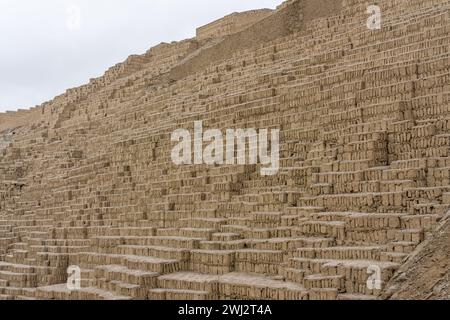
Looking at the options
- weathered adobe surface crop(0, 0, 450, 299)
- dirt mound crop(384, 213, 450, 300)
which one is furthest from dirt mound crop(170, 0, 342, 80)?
dirt mound crop(384, 213, 450, 300)

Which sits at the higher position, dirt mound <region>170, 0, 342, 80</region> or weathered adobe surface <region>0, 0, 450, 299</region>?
dirt mound <region>170, 0, 342, 80</region>

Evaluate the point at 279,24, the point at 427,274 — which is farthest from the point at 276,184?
the point at 279,24

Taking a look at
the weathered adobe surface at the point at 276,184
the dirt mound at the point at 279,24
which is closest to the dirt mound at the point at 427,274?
the weathered adobe surface at the point at 276,184

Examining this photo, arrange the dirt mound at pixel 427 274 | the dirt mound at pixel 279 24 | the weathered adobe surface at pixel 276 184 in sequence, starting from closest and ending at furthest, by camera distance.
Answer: the dirt mound at pixel 427 274
the weathered adobe surface at pixel 276 184
the dirt mound at pixel 279 24

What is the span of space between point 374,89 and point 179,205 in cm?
415

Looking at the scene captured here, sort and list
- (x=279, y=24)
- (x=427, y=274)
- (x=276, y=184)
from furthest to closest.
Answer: (x=279, y=24) → (x=276, y=184) → (x=427, y=274)

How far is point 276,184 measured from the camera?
1059 cm

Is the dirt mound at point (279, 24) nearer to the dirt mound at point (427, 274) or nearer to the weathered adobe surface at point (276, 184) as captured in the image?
the weathered adobe surface at point (276, 184)

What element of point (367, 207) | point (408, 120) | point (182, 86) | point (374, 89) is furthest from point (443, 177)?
point (182, 86)

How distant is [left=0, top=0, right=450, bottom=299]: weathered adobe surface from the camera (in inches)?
316

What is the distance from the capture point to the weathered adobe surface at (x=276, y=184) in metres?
8.02

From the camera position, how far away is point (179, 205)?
12.0 m

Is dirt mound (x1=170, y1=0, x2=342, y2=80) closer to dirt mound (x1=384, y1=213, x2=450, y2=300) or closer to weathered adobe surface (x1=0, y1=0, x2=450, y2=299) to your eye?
weathered adobe surface (x1=0, y1=0, x2=450, y2=299)

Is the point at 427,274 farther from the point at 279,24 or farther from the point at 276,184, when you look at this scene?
the point at 279,24
